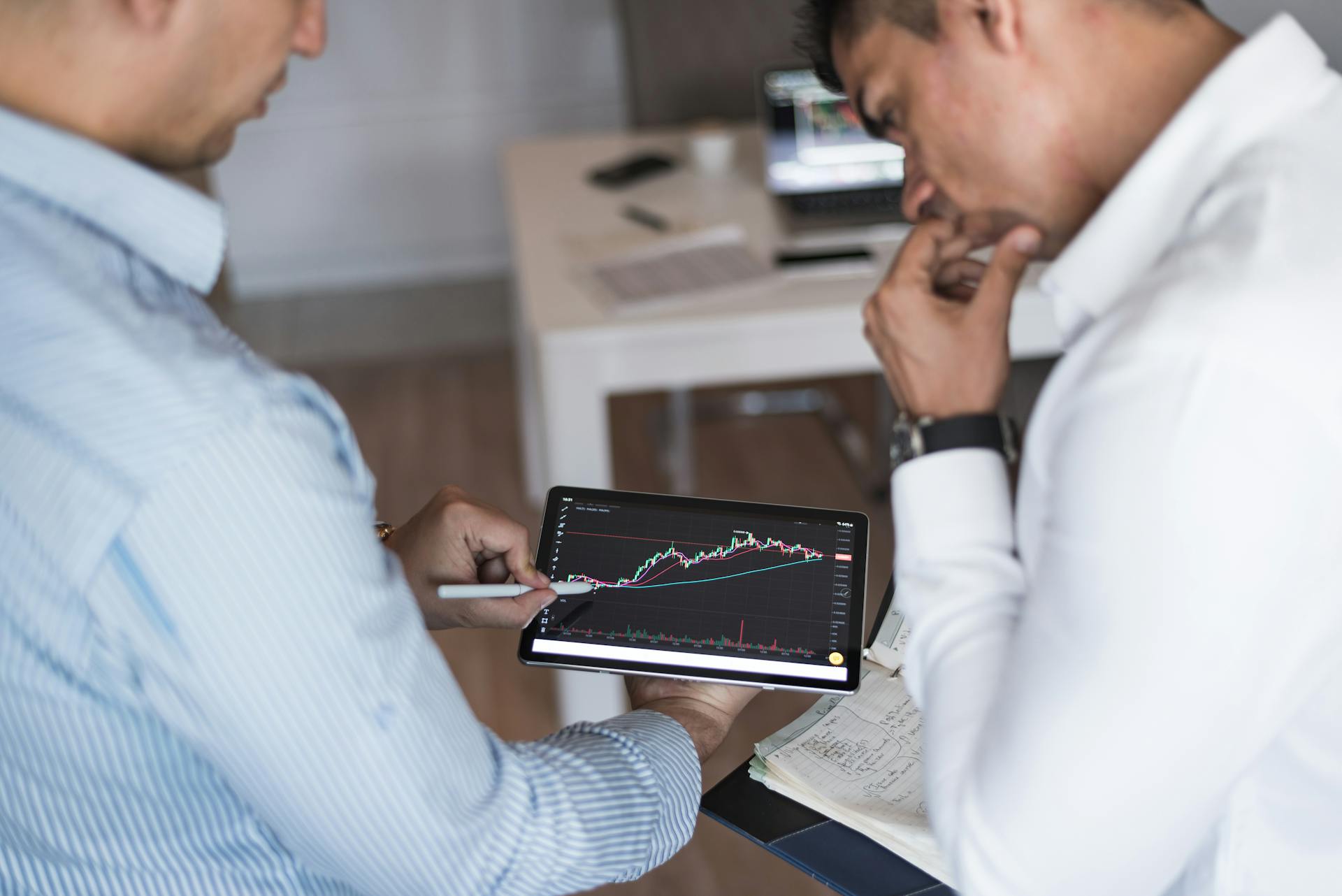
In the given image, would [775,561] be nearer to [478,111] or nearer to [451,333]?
[451,333]

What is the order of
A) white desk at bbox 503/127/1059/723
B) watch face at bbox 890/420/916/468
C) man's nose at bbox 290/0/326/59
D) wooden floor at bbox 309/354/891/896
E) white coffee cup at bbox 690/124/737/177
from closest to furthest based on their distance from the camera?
man's nose at bbox 290/0/326/59
watch face at bbox 890/420/916/468
white desk at bbox 503/127/1059/723
wooden floor at bbox 309/354/891/896
white coffee cup at bbox 690/124/737/177

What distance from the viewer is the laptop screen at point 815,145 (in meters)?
2.13

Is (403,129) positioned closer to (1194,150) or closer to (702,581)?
(702,581)

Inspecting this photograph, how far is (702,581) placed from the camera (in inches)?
41.1

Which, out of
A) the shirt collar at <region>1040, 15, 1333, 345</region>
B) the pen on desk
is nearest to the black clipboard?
the shirt collar at <region>1040, 15, 1333, 345</region>

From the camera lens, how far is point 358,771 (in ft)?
2.25

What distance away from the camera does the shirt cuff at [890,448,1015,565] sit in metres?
0.80

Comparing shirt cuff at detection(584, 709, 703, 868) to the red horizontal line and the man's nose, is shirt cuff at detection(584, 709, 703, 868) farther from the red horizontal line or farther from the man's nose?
the man's nose

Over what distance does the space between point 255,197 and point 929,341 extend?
313 cm

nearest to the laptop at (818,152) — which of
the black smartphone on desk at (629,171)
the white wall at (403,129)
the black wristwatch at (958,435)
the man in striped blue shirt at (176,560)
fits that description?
the black smartphone on desk at (629,171)

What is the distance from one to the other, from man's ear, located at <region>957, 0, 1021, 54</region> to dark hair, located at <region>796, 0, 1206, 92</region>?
27 mm

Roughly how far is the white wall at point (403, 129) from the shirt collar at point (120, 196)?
3003 mm

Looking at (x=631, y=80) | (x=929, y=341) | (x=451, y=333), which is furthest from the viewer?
(x=451, y=333)

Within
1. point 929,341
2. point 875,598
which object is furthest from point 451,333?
point 929,341
